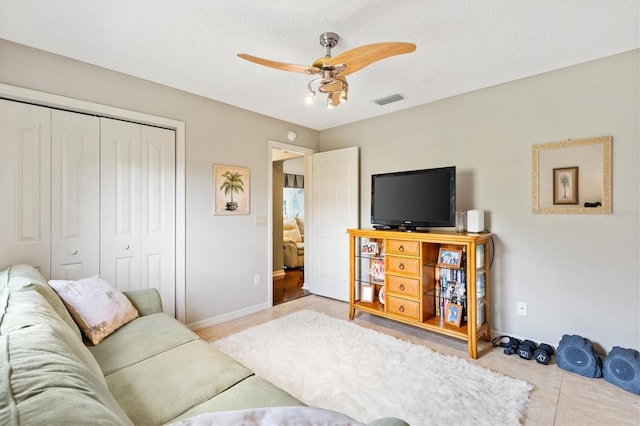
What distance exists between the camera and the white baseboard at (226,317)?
3122 millimetres

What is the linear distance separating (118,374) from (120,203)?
5.44ft

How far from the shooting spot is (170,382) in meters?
1.39

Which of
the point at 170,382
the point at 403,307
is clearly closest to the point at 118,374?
the point at 170,382

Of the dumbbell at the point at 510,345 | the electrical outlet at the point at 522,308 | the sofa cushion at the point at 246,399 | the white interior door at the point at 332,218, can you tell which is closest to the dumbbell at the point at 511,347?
the dumbbell at the point at 510,345

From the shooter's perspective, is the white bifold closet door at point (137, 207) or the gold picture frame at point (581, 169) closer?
the gold picture frame at point (581, 169)

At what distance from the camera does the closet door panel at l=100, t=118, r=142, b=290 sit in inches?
100

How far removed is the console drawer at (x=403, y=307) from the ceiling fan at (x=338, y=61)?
6.65 ft

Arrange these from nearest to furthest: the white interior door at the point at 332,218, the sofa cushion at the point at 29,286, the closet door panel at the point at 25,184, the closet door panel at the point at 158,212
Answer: the sofa cushion at the point at 29,286
the closet door panel at the point at 25,184
the closet door panel at the point at 158,212
the white interior door at the point at 332,218

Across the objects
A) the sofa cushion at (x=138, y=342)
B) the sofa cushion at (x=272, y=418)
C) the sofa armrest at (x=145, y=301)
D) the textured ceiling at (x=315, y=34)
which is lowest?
the sofa cushion at (x=138, y=342)

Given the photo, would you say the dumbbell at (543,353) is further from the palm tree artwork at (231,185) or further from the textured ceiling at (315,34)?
A: the palm tree artwork at (231,185)

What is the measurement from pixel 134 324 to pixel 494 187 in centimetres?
325

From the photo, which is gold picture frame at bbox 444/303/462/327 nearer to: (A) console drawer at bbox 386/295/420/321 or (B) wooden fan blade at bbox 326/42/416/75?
(A) console drawer at bbox 386/295/420/321

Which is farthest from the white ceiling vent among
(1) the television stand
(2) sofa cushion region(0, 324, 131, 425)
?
(2) sofa cushion region(0, 324, 131, 425)

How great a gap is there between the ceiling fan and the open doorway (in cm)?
190
